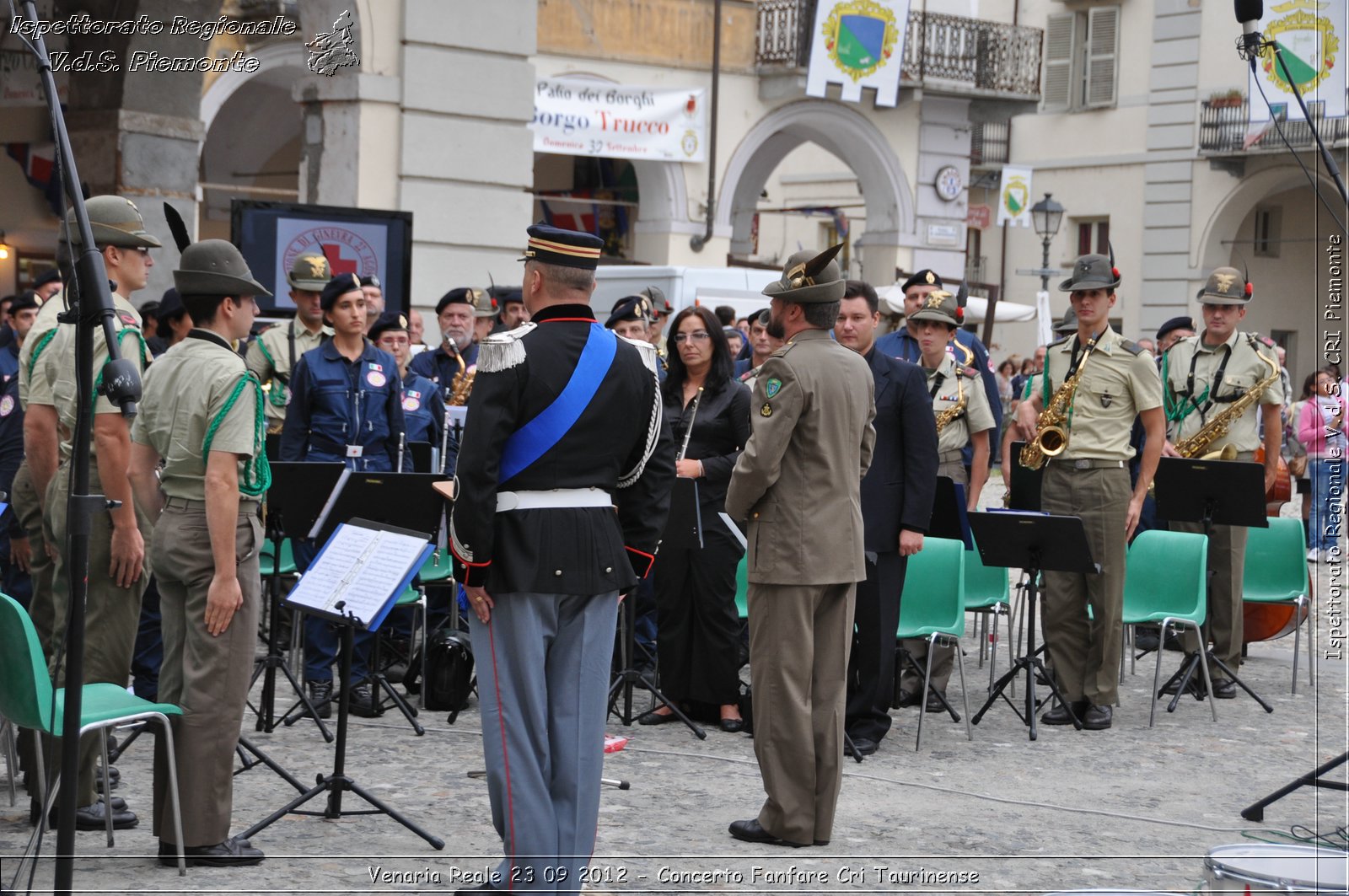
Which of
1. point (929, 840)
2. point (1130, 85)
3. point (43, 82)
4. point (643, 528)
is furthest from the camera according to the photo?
point (1130, 85)

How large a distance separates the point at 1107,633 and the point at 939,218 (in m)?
22.2

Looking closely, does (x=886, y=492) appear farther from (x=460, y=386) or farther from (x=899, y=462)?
(x=460, y=386)

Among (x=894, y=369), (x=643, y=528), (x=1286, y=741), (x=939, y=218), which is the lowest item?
(x=1286, y=741)

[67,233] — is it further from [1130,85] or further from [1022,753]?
[1130,85]

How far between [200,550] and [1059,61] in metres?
34.3

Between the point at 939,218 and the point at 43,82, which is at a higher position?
the point at 939,218

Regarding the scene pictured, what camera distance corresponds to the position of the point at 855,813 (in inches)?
260

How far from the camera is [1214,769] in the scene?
7645mm

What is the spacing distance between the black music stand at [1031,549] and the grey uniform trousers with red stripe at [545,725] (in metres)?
3.38

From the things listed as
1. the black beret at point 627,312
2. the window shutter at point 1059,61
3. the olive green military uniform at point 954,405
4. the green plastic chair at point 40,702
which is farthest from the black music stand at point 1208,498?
the window shutter at point 1059,61

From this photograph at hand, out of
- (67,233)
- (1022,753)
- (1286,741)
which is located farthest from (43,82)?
(1286,741)

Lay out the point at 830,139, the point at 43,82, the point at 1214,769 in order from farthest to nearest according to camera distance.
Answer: the point at 830,139 → the point at 1214,769 → the point at 43,82

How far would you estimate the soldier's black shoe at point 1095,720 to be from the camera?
27.8 ft

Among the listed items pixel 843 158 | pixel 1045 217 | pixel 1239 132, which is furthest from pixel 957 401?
pixel 1239 132
